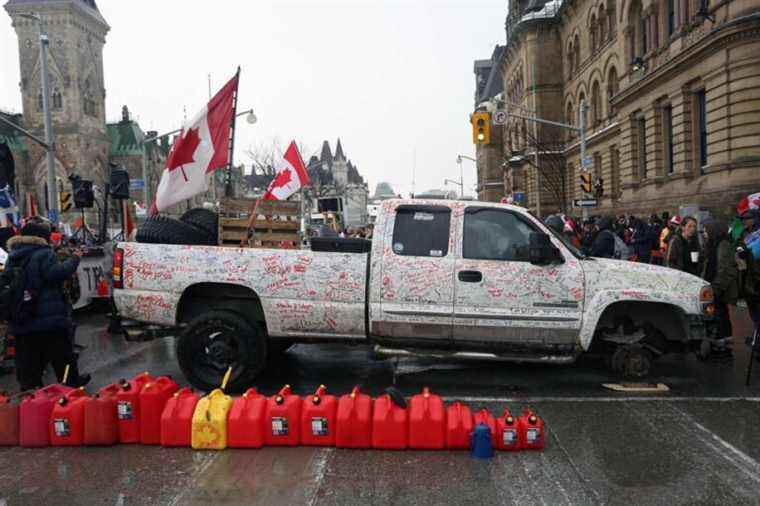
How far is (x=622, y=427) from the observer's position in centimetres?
543

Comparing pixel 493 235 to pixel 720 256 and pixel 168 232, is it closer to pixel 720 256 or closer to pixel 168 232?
pixel 720 256

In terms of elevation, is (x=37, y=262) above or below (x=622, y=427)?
above

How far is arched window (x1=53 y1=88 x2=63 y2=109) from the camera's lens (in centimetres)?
6994

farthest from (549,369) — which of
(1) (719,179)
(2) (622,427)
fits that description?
(1) (719,179)

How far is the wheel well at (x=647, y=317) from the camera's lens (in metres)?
6.75

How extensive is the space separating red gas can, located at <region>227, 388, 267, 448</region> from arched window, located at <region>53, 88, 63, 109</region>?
75.8m

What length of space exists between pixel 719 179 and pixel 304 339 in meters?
19.8

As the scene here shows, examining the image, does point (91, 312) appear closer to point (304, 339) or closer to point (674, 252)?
point (304, 339)

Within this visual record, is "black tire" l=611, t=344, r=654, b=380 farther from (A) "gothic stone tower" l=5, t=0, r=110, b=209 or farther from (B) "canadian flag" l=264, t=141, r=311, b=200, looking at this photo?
(A) "gothic stone tower" l=5, t=0, r=110, b=209

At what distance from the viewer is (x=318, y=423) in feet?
16.6

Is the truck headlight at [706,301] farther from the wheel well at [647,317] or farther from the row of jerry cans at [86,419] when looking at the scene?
the row of jerry cans at [86,419]

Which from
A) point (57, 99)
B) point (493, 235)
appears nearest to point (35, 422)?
point (493, 235)

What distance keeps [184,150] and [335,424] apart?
4238 mm

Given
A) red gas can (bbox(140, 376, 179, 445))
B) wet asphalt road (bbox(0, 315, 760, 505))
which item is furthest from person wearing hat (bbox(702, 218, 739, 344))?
red gas can (bbox(140, 376, 179, 445))
